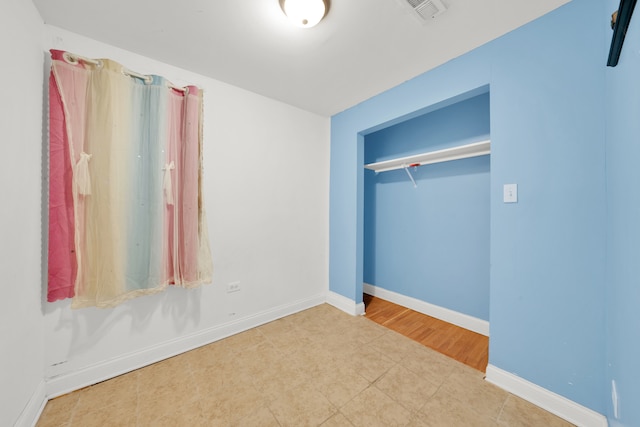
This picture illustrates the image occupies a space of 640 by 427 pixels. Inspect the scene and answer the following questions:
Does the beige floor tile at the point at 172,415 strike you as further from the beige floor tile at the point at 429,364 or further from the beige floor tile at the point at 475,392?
the beige floor tile at the point at 475,392

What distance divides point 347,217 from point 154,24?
234 centimetres

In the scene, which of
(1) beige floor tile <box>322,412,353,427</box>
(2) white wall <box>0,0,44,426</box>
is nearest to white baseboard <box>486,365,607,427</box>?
(1) beige floor tile <box>322,412,353,427</box>

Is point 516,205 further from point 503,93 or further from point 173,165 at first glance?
point 173,165

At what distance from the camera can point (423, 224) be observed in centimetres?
266

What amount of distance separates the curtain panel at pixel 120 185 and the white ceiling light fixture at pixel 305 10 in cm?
103

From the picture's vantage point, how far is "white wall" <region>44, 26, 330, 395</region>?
1548 millimetres

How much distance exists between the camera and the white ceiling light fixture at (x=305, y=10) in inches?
50.5

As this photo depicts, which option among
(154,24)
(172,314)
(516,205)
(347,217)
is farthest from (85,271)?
(516,205)

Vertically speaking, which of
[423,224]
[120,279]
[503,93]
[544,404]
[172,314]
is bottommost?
[544,404]

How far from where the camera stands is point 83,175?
4.78 feet

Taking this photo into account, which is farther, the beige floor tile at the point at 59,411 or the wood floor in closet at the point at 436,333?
the wood floor in closet at the point at 436,333

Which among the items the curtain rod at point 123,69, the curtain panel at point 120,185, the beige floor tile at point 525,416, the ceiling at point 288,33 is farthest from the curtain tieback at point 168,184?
the beige floor tile at point 525,416

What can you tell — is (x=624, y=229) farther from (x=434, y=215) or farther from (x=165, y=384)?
(x=165, y=384)

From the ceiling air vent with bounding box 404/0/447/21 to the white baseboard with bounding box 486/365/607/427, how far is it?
7.86 ft
